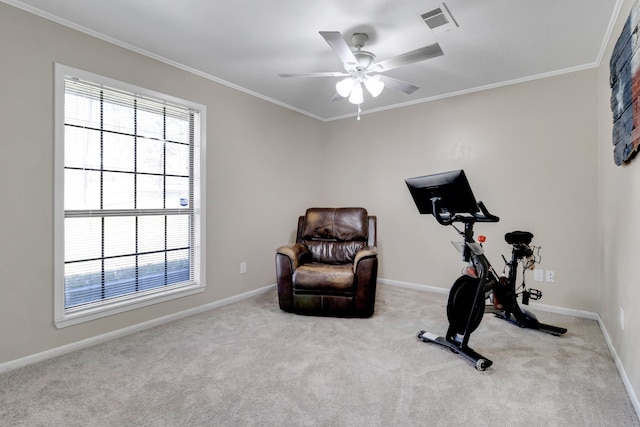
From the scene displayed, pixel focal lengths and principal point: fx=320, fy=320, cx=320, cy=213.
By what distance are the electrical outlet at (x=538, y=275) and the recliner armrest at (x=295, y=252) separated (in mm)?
2436

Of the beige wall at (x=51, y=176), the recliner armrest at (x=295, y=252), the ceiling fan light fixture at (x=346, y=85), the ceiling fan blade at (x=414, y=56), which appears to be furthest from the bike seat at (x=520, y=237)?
the beige wall at (x=51, y=176)

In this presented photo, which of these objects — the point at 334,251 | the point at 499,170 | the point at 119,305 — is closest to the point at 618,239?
the point at 499,170

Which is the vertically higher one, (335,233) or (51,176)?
(51,176)

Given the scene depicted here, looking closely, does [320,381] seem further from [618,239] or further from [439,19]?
[439,19]

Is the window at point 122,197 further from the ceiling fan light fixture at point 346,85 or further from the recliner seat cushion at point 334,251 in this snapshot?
the ceiling fan light fixture at point 346,85

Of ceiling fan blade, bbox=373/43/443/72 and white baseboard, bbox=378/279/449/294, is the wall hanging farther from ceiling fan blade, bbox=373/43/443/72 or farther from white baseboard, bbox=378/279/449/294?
white baseboard, bbox=378/279/449/294

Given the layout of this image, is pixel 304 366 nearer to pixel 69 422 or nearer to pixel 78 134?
pixel 69 422

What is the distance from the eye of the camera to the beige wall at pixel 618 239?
1.82 m

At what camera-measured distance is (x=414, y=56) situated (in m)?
2.15

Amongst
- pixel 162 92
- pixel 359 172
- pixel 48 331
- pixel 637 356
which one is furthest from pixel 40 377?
pixel 359 172

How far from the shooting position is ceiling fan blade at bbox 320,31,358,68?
6.35 feet

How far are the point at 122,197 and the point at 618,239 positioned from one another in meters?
3.89

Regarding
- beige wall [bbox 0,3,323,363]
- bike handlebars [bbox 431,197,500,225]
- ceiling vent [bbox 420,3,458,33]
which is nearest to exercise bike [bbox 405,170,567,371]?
bike handlebars [bbox 431,197,500,225]

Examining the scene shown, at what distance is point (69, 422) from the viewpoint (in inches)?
64.1
